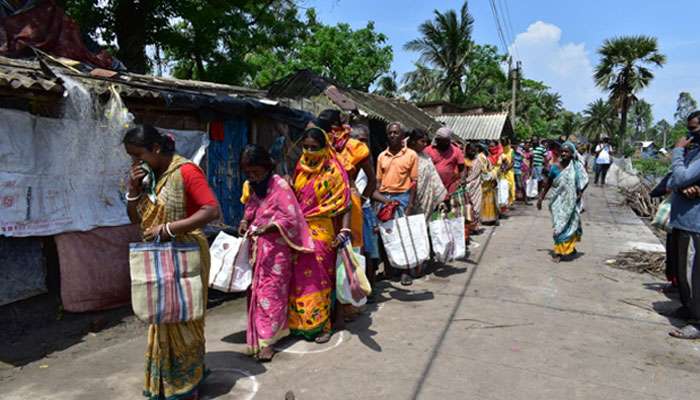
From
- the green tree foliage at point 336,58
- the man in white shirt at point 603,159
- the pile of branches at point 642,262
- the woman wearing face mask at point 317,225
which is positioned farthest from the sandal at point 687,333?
the green tree foliage at point 336,58

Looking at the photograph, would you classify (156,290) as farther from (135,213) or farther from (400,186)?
(400,186)

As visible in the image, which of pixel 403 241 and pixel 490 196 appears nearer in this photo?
pixel 403 241

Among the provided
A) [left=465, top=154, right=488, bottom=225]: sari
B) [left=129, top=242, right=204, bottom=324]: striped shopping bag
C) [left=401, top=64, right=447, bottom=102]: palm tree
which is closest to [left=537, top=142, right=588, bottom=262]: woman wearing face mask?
[left=465, top=154, right=488, bottom=225]: sari

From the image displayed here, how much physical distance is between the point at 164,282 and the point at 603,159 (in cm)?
2050

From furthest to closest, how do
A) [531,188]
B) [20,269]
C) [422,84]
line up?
[422,84] → [531,188] → [20,269]

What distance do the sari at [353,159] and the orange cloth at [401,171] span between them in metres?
1.26

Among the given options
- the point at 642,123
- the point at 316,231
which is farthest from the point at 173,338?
the point at 642,123

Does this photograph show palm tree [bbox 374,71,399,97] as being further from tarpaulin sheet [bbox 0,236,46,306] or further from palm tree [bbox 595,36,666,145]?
tarpaulin sheet [bbox 0,236,46,306]

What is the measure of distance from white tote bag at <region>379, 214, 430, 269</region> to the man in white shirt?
612 inches

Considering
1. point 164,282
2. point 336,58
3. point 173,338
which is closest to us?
point 164,282

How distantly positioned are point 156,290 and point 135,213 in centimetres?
51

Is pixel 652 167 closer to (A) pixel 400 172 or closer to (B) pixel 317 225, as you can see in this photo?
(A) pixel 400 172

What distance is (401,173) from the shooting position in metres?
5.87

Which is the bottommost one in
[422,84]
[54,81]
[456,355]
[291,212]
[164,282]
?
[456,355]
